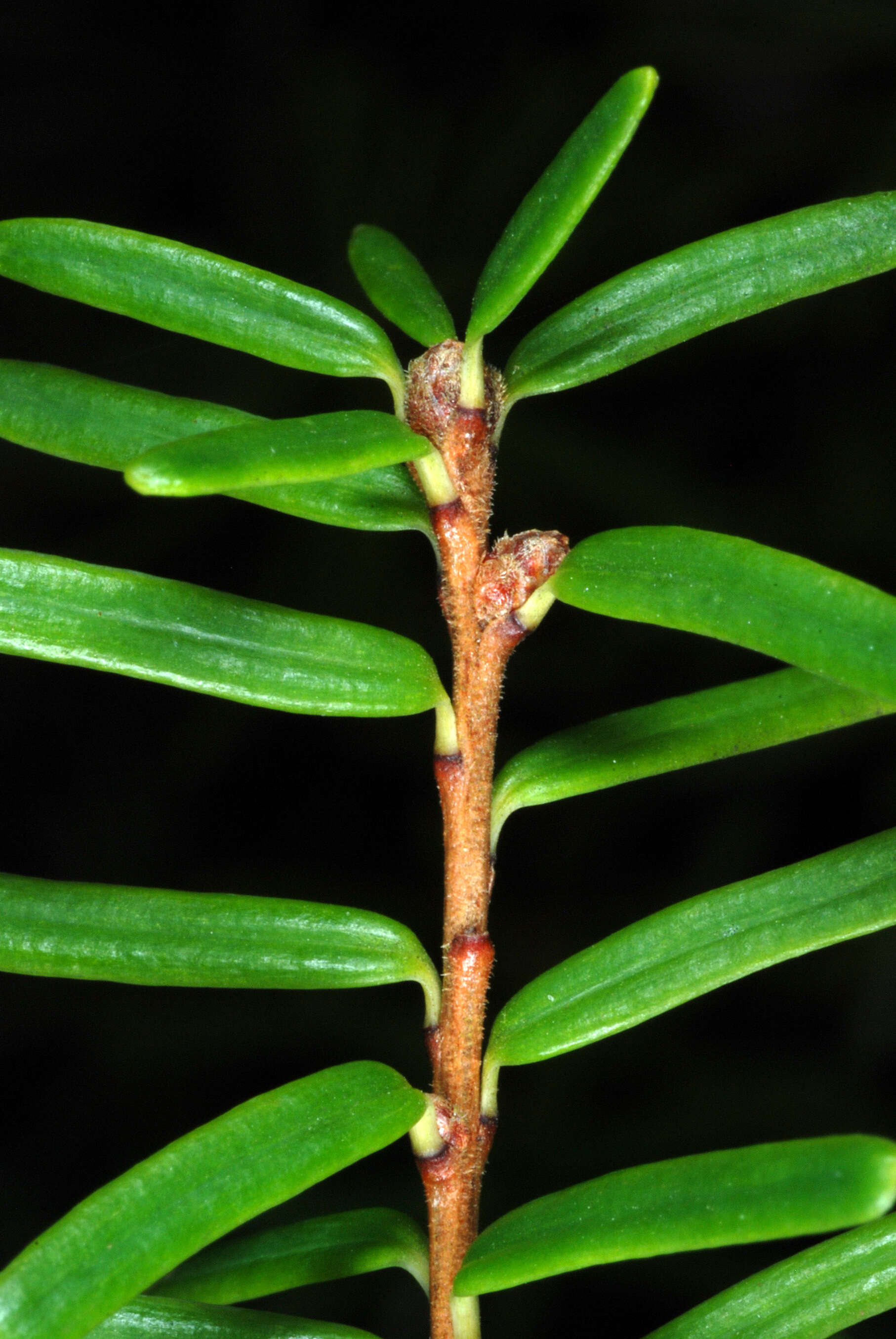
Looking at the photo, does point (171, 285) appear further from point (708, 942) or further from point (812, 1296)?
point (812, 1296)

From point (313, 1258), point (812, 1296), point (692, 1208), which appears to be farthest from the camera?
point (313, 1258)

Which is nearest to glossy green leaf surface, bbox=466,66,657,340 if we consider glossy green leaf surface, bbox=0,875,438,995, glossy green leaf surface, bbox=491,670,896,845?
glossy green leaf surface, bbox=491,670,896,845

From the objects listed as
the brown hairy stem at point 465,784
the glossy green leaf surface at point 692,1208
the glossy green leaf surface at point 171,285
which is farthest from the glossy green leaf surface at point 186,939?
the glossy green leaf surface at point 171,285

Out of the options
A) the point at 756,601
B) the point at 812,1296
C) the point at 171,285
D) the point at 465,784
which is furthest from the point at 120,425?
the point at 812,1296

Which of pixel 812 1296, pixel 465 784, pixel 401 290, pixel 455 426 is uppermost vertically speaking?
pixel 401 290

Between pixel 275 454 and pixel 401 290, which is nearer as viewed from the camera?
pixel 275 454

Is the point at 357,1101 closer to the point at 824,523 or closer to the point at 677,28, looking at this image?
the point at 824,523
